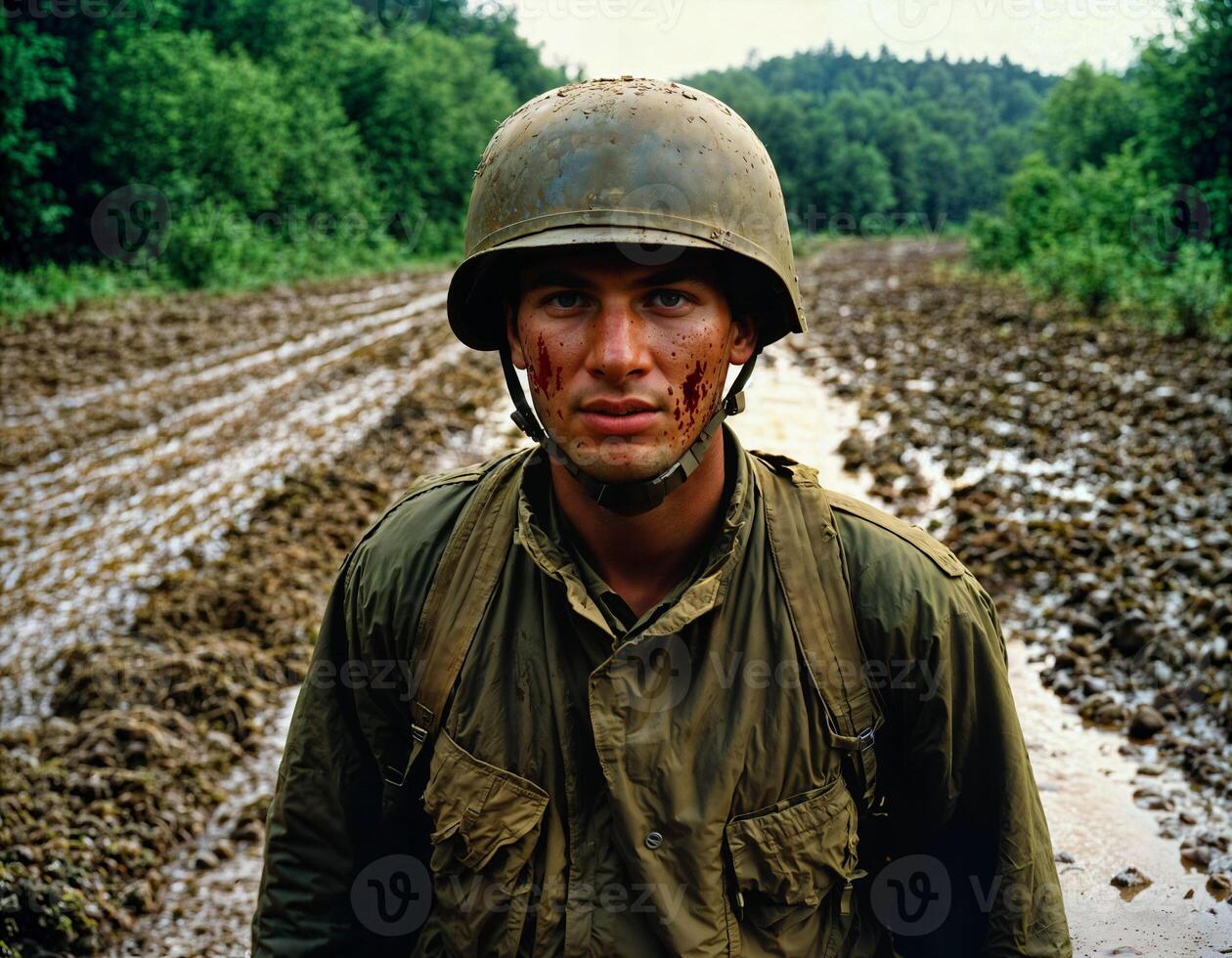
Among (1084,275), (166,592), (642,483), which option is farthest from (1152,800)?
(1084,275)

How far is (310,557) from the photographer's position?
259 inches

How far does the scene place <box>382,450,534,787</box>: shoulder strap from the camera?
188cm

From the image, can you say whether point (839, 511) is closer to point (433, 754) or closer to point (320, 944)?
point (433, 754)

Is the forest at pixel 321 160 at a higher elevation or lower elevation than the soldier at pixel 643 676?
higher

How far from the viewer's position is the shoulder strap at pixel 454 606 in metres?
1.88

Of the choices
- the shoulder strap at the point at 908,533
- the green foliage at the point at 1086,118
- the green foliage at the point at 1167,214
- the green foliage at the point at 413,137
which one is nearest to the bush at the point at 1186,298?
the green foliage at the point at 1167,214

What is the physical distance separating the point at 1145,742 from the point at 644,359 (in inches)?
134

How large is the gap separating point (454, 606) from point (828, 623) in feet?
2.22

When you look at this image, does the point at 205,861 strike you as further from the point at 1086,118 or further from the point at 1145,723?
the point at 1086,118

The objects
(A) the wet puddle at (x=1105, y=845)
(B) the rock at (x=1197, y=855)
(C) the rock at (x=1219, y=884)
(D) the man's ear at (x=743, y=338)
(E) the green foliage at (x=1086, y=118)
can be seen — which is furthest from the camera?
(E) the green foliage at (x=1086, y=118)

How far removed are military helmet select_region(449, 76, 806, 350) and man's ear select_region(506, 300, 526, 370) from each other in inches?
4.8

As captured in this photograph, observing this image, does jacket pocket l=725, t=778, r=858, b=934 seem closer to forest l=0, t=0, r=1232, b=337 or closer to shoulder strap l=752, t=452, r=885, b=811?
shoulder strap l=752, t=452, r=885, b=811

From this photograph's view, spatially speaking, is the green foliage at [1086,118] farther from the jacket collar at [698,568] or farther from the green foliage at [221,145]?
the jacket collar at [698,568]

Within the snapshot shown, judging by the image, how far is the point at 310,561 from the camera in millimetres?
6551
